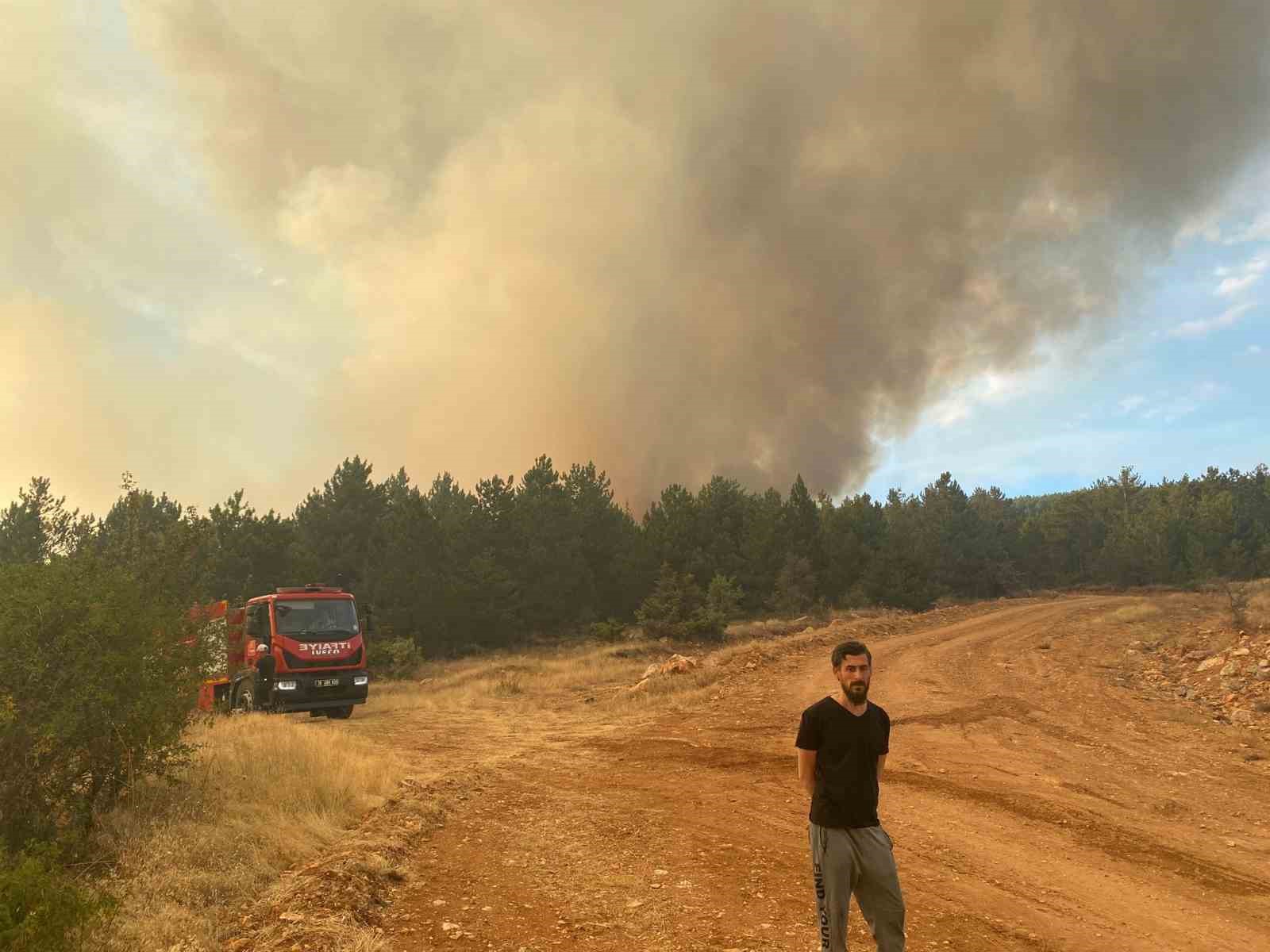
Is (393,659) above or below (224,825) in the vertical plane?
above

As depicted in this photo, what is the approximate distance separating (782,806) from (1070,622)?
87.5 ft

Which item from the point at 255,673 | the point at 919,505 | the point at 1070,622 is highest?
the point at 919,505

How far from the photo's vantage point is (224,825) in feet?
25.5

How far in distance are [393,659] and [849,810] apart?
29284 millimetres

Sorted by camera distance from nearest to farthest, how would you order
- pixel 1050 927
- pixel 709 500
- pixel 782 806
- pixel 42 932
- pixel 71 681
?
pixel 42 932 < pixel 1050 927 < pixel 71 681 < pixel 782 806 < pixel 709 500

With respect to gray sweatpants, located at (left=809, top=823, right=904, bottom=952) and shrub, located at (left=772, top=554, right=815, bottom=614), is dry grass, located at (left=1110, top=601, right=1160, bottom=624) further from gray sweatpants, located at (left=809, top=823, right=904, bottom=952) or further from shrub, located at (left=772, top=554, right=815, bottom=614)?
gray sweatpants, located at (left=809, top=823, right=904, bottom=952)

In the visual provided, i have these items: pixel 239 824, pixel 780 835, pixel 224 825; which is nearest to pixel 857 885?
pixel 780 835

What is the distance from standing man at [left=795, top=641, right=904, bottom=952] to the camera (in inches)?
168

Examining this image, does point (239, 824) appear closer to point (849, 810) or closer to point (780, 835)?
point (780, 835)

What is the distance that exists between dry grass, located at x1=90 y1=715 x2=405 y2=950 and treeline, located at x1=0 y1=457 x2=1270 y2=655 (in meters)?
19.6

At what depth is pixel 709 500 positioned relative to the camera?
5056cm

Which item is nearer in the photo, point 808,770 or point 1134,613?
point 808,770

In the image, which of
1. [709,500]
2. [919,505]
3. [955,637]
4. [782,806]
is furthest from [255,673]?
[919,505]

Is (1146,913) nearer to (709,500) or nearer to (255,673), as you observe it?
(255,673)
